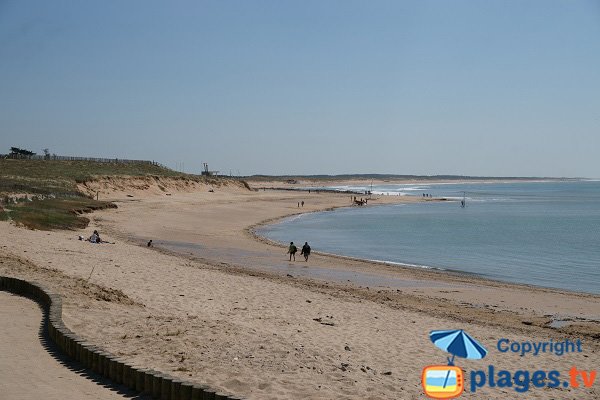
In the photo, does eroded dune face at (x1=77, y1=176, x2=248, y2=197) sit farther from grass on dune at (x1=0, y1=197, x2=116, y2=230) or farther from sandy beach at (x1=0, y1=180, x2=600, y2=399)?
sandy beach at (x1=0, y1=180, x2=600, y2=399)

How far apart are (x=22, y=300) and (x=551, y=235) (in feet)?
148

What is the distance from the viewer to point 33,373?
A: 9430 mm

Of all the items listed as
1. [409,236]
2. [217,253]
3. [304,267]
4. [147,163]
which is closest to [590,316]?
[304,267]

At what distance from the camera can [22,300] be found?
14.4 meters

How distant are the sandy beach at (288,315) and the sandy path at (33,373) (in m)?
0.90

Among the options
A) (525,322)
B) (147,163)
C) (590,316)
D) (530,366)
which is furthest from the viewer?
(147,163)

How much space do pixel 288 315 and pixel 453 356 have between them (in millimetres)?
7766

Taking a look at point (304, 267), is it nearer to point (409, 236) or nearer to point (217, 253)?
point (217, 253)

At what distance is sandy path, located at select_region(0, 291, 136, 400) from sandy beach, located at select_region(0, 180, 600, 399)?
903 millimetres

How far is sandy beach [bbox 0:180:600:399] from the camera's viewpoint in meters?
10.5

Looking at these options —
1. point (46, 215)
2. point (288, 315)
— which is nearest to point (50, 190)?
point (46, 215)

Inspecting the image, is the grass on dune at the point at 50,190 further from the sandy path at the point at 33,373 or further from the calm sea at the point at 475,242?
the sandy path at the point at 33,373

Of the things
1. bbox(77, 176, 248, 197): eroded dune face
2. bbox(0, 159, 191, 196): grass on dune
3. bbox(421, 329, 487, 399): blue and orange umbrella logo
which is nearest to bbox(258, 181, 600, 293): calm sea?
bbox(421, 329, 487, 399): blue and orange umbrella logo

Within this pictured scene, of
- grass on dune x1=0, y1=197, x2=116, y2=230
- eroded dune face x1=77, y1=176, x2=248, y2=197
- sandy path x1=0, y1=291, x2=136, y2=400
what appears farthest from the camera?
eroded dune face x1=77, y1=176, x2=248, y2=197
